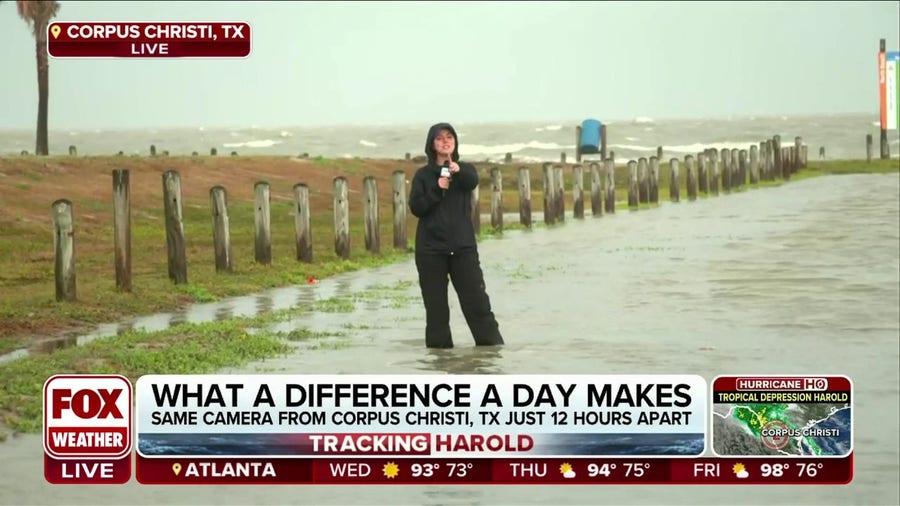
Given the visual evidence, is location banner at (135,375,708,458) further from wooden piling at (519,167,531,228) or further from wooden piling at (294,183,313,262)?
wooden piling at (519,167,531,228)

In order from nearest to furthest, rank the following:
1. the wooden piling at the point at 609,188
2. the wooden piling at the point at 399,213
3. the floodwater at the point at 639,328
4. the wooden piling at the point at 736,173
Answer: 1. the floodwater at the point at 639,328
2. the wooden piling at the point at 399,213
3. the wooden piling at the point at 609,188
4. the wooden piling at the point at 736,173

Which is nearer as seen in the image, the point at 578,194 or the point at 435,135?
the point at 435,135

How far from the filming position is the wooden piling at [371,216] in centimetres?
2448

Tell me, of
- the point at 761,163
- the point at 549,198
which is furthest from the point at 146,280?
→ the point at 761,163

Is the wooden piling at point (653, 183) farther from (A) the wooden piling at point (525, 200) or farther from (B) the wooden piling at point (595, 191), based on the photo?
(A) the wooden piling at point (525, 200)

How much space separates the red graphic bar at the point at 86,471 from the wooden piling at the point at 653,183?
3899cm

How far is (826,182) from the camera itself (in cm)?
5666

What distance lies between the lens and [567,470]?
5465 millimetres

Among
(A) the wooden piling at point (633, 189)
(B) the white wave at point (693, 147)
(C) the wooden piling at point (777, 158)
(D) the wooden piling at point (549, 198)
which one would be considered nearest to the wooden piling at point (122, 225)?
(D) the wooden piling at point (549, 198)

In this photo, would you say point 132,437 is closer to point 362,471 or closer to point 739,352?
point 362,471

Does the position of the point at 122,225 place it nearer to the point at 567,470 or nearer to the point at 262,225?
the point at 567,470

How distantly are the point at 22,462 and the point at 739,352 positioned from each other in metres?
7.39

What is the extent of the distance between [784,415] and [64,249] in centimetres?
814

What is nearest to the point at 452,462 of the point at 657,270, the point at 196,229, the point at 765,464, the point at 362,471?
the point at 362,471
